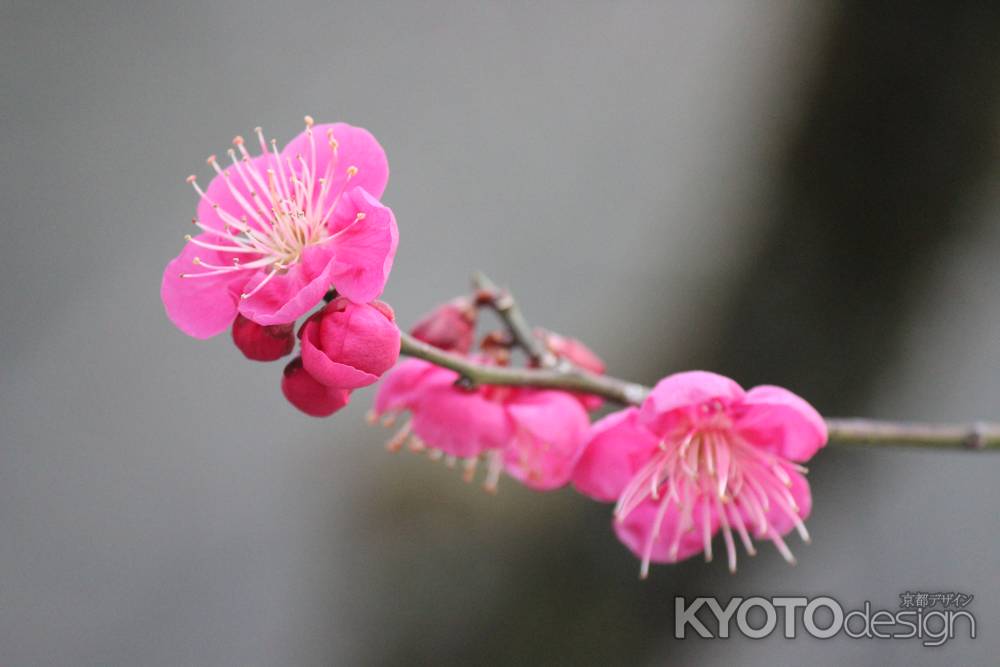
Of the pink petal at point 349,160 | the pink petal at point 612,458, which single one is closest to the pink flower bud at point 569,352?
the pink petal at point 612,458

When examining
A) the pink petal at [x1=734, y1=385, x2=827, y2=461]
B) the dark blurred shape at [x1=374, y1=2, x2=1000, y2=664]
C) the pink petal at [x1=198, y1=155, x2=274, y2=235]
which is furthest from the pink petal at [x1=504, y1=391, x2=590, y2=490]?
the dark blurred shape at [x1=374, y1=2, x2=1000, y2=664]

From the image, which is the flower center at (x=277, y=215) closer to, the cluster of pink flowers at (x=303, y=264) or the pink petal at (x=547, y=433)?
the cluster of pink flowers at (x=303, y=264)

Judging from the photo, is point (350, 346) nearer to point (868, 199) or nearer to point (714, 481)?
point (714, 481)

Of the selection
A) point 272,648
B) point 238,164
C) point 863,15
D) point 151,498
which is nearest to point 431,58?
point 863,15

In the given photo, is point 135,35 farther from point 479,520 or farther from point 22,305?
point 479,520

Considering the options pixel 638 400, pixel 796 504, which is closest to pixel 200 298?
pixel 638 400
